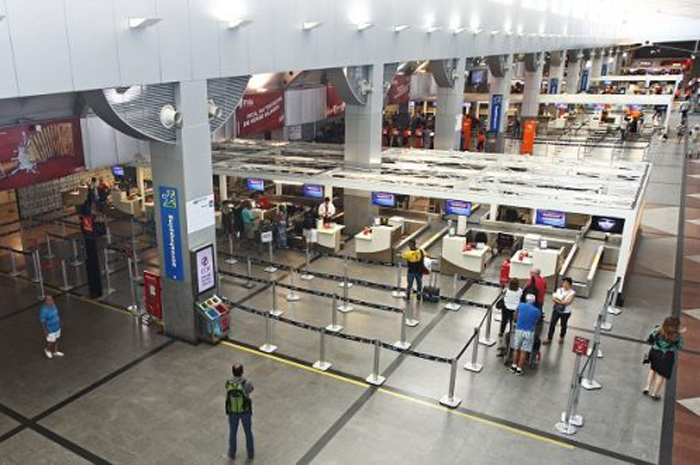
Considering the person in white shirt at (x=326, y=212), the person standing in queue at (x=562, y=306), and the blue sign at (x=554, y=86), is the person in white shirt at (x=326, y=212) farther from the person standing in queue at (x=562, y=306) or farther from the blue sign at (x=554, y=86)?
the blue sign at (x=554, y=86)

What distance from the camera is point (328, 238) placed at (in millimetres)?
15953

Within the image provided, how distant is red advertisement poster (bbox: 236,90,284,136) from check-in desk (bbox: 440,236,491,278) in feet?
32.8

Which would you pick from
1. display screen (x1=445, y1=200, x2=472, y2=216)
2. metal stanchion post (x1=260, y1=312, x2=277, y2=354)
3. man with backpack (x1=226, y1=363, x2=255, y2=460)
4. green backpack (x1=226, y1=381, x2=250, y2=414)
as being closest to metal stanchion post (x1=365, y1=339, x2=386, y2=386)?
metal stanchion post (x1=260, y1=312, x2=277, y2=354)

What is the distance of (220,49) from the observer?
33.9ft

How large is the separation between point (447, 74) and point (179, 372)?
1488 cm

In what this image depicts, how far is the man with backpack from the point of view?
715 centimetres

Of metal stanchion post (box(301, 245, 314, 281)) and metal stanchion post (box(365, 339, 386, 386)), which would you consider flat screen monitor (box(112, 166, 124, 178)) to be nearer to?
metal stanchion post (box(301, 245, 314, 281))

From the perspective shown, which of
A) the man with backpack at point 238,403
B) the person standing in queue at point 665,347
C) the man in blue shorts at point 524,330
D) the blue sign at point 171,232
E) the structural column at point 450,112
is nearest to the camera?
the man with backpack at point 238,403

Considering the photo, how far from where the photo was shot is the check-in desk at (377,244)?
1533cm

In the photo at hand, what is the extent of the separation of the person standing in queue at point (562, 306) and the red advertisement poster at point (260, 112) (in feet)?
45.1

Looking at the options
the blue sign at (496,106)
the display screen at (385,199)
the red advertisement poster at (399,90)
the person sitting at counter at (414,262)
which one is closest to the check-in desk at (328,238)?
the display screen at (385,199)

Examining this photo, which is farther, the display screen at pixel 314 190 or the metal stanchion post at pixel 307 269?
the display screen at pixel 314 190

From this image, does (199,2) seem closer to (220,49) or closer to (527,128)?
(220,49)

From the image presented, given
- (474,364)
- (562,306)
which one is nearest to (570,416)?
(474,364)
